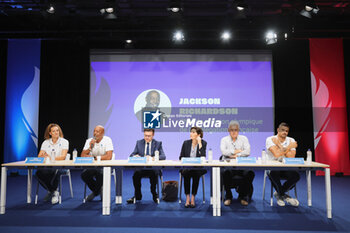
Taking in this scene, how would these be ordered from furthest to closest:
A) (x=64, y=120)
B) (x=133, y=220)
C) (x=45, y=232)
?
(x=64, y=120)
(x=133, y=220)
(x=45, y=232)

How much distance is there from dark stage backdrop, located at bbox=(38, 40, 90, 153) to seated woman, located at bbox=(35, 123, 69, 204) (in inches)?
119

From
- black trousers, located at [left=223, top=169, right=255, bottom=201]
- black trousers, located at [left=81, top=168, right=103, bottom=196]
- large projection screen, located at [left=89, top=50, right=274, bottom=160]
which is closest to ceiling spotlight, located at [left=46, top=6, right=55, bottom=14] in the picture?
large projection screen, located at [left=89, top=50, right=274, bottom=160]

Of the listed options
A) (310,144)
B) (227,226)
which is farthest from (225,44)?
(227,226)

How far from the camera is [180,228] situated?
271cm

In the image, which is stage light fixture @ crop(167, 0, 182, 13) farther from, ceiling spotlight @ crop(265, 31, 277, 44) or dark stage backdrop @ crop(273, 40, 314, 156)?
dark stage backdrop @ crop(273, 40, 314, 156)

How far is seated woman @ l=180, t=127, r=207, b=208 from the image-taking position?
3.57 metres

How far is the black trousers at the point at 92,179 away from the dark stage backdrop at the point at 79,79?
321 centimetres

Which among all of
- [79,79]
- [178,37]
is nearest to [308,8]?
[178,37]

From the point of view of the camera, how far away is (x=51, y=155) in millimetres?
3738

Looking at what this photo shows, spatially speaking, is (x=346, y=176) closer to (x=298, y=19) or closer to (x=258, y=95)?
(x=258, y=95)

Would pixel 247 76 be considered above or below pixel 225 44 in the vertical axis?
below

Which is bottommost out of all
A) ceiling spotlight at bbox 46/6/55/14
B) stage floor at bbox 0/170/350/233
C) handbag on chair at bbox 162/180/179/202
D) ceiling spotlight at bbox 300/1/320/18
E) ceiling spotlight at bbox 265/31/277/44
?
stage floor at bbox 0/170/350/233

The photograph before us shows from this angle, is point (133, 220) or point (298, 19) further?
point (298, 19)

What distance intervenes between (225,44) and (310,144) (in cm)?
335
